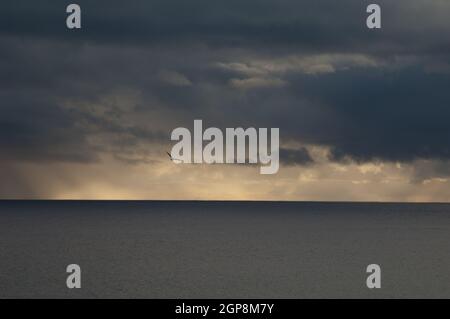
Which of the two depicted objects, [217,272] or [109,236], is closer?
[217,272]

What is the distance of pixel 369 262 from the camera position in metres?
84.1

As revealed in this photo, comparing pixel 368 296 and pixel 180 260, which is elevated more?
pixel 180 260

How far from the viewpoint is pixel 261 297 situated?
179ft

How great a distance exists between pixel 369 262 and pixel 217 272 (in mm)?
25129

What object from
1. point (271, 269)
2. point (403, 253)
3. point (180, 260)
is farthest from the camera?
point (403, 253)

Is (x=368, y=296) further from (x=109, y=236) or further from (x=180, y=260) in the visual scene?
(x=109, y=236)

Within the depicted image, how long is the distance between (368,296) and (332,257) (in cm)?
3031
